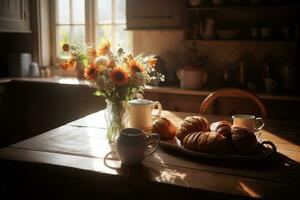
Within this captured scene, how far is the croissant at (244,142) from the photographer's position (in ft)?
4.34

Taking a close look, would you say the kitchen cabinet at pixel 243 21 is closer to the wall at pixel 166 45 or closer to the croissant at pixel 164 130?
the wall at pixel 166 45

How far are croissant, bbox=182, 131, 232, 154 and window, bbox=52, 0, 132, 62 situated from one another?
2430 mm

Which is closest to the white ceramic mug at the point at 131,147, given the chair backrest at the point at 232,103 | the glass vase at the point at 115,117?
the glass vase at the point at 115,117

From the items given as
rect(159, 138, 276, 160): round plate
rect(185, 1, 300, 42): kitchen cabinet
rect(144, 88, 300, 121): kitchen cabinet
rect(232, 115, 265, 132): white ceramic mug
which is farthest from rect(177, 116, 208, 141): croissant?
rect(185, 1, 300, 42): kitchen cabinet

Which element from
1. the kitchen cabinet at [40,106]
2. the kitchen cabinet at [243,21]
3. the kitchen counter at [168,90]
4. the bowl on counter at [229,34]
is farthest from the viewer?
the kitchen cabinet at [40,106]

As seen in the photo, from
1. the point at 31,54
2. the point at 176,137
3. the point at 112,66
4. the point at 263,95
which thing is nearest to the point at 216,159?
the point at 176,137

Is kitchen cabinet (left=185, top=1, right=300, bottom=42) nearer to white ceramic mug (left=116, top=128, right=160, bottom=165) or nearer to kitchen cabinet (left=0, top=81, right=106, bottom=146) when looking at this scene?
kitchen cabinet (left=0, top=81, right=106, bottom=146)

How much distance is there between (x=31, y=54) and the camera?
4.02m

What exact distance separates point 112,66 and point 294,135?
89 cm

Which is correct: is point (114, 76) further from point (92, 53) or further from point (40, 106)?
point (40, 106)

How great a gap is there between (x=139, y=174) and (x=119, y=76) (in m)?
0.42

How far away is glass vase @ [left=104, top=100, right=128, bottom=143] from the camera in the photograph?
156 cm

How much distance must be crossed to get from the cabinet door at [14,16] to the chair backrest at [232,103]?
2113 mm

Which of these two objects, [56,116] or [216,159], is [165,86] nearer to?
[56,116]
